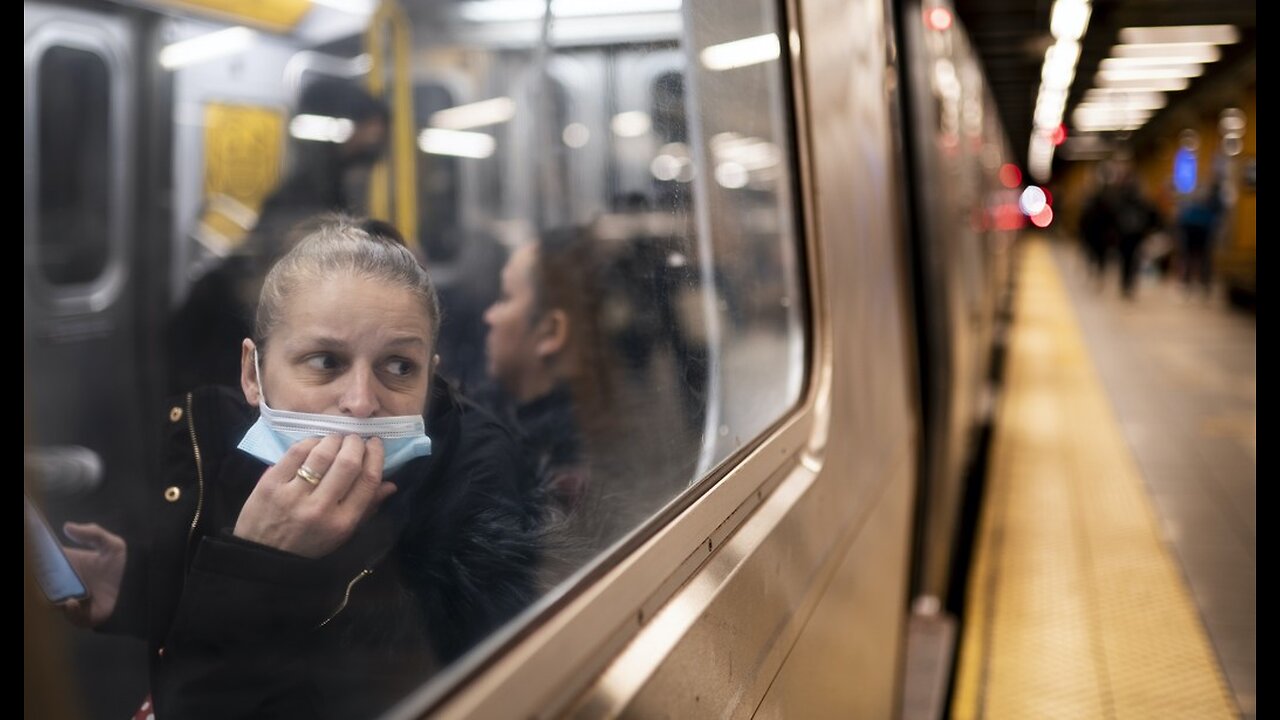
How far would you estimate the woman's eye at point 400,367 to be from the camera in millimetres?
A: 852

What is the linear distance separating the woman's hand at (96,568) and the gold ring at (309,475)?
23cm

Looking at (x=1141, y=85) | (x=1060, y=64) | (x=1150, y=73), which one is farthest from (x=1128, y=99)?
(x=1060, y=64)

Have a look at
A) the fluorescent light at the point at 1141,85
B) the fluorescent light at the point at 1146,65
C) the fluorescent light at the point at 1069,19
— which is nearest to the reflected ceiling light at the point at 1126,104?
the fluorescent light at the point at 1141,85

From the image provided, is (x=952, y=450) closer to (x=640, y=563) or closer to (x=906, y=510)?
(x=906, y=510)

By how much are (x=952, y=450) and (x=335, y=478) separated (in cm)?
334

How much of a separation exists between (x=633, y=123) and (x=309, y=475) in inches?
32.0

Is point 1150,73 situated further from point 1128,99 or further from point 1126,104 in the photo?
point 1126,104

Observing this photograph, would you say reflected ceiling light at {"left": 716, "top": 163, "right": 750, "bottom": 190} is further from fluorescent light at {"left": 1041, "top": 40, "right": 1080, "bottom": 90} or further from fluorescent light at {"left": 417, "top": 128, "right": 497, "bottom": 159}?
fluorescent light at {"left": 1041, "top": 40, "right": 1080, "bottom": 90}

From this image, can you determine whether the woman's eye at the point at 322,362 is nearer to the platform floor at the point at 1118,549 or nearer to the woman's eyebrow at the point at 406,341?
the woman's eyebrow at the point at 406,341

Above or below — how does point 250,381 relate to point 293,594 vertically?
above

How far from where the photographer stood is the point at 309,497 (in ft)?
2.68

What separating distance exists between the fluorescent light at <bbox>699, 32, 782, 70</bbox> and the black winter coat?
0.74 m

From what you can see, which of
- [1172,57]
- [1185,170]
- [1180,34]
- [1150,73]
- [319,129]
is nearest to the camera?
[319,129]

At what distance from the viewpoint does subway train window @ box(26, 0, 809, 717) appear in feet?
2.69
